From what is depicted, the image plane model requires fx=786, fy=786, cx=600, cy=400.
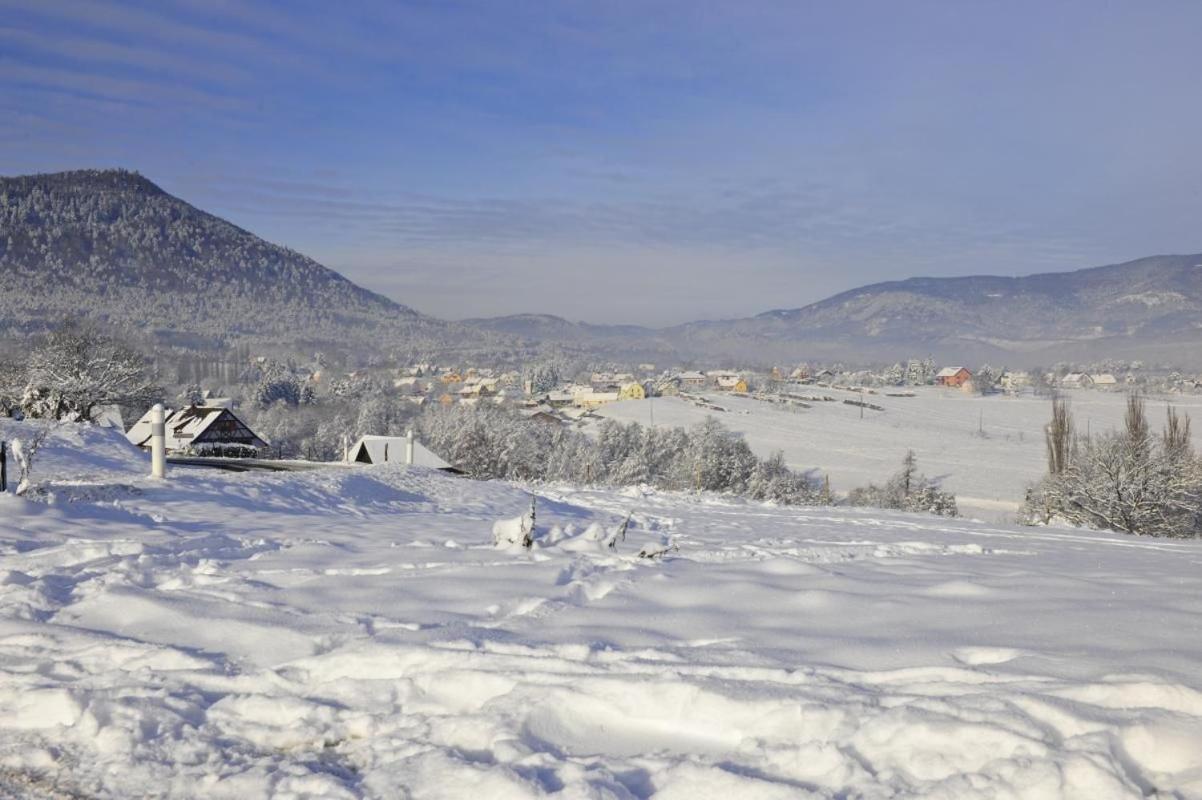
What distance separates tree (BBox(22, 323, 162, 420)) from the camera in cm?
2170

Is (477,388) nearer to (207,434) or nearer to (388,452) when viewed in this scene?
(207,434)

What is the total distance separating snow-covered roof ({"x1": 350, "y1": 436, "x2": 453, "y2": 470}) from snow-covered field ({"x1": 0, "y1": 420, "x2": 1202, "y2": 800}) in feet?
71.0

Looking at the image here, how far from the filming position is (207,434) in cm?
3556

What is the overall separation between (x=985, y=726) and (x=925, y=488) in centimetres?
4632

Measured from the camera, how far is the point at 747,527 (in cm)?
1146

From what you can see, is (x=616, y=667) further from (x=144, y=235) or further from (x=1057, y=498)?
(x=144, y=235)

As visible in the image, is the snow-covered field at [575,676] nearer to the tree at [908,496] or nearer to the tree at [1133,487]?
the tree at [1133,487]

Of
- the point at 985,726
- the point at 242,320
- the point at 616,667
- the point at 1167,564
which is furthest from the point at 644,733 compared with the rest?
the point at 242,320

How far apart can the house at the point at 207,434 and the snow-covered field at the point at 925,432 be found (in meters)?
37.1

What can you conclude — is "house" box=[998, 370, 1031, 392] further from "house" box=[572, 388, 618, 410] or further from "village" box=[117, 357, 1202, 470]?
"house" box=[572, 388, 618, 410]

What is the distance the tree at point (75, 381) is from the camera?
2170cm

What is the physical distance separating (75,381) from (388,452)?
10219 millimetres

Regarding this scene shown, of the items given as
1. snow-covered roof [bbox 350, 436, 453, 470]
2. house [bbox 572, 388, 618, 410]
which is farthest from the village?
house [bbox 572, 388, 618, 410]

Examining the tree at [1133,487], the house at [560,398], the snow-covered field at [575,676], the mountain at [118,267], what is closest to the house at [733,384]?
the house at [560,398]
